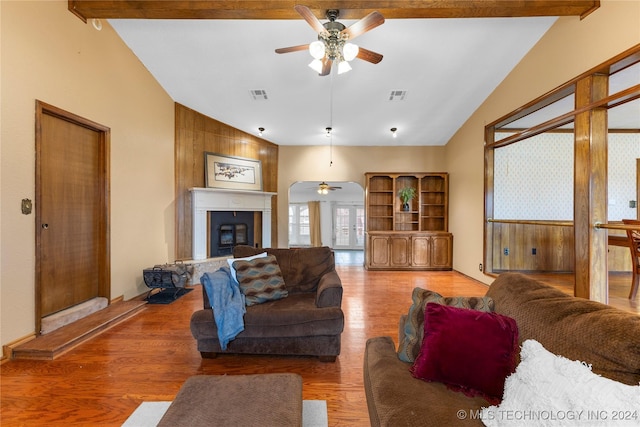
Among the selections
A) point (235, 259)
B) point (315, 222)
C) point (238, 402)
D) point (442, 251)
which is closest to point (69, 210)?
point (235, 259)

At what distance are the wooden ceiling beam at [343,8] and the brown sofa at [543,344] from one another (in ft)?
9.44

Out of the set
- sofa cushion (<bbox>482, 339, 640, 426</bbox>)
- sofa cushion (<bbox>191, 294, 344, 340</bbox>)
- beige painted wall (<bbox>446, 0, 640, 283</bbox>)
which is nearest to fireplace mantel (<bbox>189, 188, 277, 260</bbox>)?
sofa cushion (<bbox>191, 294, 344, 340</bbox>)

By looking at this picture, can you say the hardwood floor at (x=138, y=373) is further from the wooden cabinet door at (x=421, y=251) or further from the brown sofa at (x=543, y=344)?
the wooden cabinet door at (x=421, y=251)

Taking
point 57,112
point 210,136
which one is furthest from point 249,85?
point 57,112

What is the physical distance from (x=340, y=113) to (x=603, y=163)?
3.70m

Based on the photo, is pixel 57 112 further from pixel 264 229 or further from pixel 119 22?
pixel 264 229

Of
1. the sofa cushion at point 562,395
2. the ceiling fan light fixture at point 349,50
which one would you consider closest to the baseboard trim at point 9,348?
the sofa cushion at point 562,395

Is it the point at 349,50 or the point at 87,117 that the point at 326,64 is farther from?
the point at 87,117

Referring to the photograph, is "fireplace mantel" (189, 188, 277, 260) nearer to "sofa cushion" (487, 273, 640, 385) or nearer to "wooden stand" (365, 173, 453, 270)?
"wooden stand" (365, 173, 453, 270)

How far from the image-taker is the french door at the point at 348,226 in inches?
456

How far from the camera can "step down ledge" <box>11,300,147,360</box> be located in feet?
7.90

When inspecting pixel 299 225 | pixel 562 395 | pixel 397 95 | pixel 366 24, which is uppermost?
pixel 397 95

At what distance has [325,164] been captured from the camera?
21.9 feet

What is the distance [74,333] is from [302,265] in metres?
2.33
